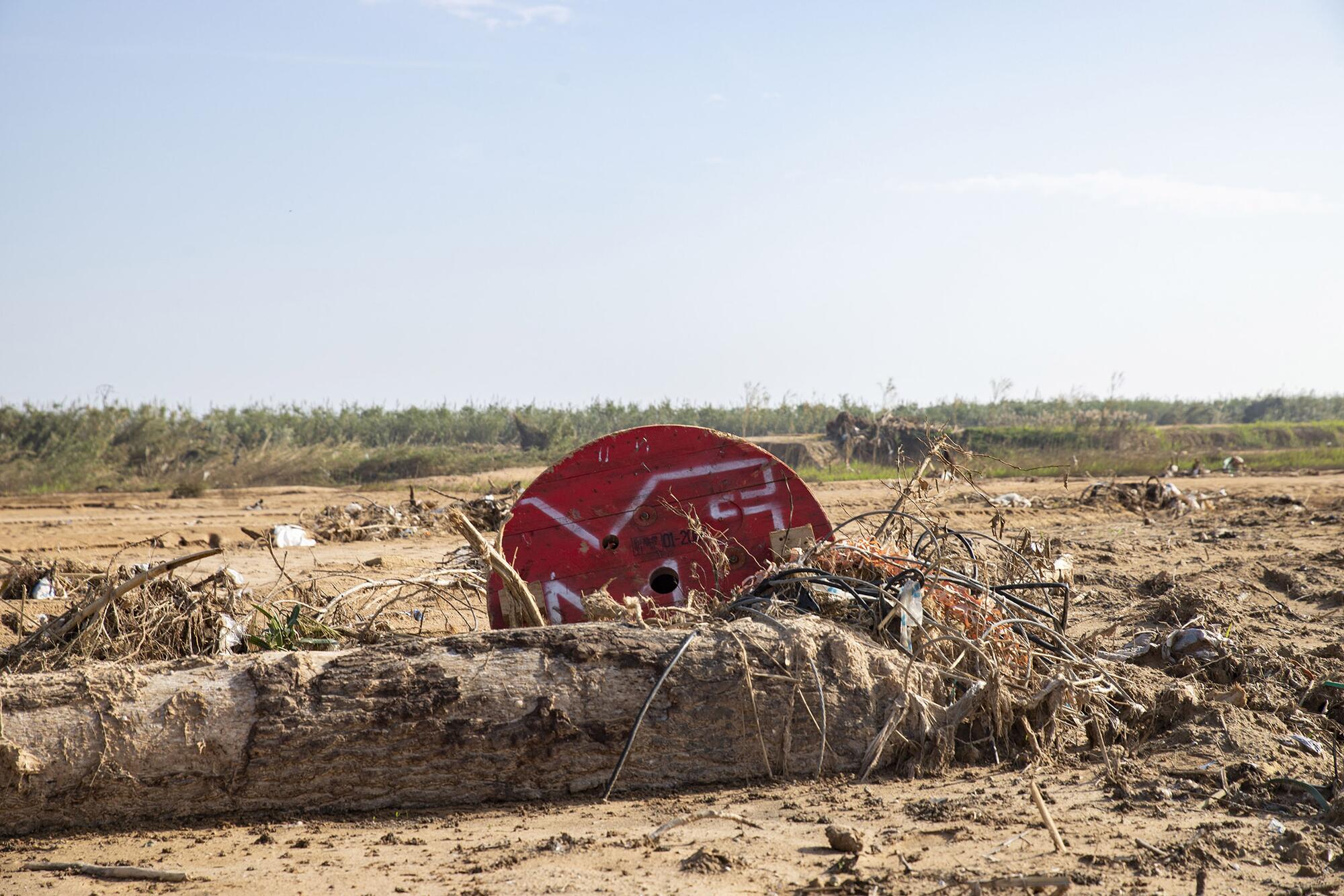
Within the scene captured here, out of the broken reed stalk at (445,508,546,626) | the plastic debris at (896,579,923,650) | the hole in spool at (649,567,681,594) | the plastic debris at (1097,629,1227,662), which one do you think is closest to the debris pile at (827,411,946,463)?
the plastic debris at (1097,629,1227,662)

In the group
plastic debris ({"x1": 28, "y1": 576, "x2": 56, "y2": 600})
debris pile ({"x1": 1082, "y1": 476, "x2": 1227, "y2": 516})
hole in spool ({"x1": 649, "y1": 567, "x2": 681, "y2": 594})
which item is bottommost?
plastic debris ({"x1": 28, "y1": 576, "x2": 56, "y2": 600})

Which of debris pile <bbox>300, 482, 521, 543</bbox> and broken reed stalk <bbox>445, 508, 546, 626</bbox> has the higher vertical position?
broken reed stalk <bbox>445, 508, 546, 626</bbox>

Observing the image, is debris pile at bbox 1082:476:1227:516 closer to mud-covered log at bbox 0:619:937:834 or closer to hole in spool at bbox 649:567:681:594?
hole in spool at bbox 649:567:681:594

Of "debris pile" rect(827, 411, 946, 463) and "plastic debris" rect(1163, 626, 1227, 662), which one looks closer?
"plastic debris" rect(1163, 626, 1227, 662)

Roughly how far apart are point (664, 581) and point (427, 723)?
1.72 meters

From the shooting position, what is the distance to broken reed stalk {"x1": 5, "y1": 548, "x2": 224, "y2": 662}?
3.79m

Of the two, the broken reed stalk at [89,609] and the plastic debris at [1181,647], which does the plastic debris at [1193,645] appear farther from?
the broken reed stalk at [89,609]

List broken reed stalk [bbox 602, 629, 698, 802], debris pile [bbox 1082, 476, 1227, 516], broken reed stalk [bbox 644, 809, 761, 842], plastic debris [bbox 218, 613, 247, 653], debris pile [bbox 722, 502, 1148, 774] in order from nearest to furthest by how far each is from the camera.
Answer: broken reed stalk [bbox 644, 809, 761, 842] < broken reed stalk [bbox 602, 629, 698, 802] < debris pile [bbox 722, 502, 1148, 774] < plastic debris [bbox 218, 613, 247, 653] < debris pile [bbox 1082, 476, 1227, 516]

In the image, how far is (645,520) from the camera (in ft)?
15.5

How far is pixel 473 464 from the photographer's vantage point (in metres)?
21.8

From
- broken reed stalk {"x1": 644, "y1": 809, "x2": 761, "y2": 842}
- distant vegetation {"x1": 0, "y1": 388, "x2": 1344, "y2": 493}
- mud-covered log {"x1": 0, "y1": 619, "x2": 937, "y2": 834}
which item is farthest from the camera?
distant vegetation {"x1": 0, "y1": 388, "x2": 1344, "y2": 493}

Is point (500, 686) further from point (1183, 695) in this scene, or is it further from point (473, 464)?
point (473, 464)

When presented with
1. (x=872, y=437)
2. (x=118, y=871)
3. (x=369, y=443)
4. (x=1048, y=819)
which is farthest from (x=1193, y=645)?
(x=369, y=443)

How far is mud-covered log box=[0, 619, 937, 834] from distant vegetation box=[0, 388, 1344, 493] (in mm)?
10030
